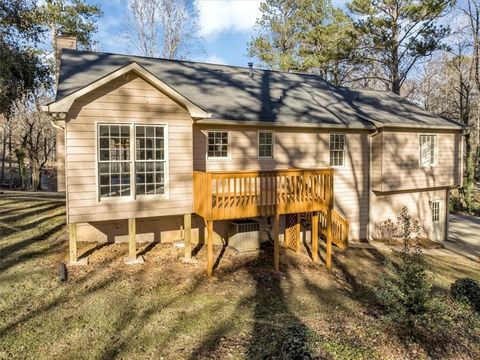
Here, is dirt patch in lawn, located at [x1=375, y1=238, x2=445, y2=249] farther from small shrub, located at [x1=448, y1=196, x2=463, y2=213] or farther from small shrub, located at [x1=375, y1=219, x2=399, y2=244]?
small shrub, located at [x1=448, y1=196, x2=463, y2=213]

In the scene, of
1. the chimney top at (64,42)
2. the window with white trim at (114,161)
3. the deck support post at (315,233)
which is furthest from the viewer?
the chimney top at (64,42)

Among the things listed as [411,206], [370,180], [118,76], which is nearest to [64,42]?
[118,76]

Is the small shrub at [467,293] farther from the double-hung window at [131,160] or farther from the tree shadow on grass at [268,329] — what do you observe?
the double-hung window at [131,160]

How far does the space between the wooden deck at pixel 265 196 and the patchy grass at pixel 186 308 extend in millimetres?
1003

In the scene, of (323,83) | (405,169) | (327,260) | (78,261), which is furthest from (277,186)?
(323,83)

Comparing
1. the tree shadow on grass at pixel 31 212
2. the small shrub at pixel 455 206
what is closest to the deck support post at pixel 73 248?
the tree shadow on grass at pixel 31 212

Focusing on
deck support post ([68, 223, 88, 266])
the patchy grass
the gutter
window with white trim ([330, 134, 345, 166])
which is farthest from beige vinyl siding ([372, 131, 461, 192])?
deck support post ([68, 223, 88, 266])

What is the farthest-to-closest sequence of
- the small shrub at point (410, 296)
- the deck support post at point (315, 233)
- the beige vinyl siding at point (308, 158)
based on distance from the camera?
the beige vinyl siding at point (308, 158) < the deck support post at point (315, 233) < the small shrub at point (410, 296)

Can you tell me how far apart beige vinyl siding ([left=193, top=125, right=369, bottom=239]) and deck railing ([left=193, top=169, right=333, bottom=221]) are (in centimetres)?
169

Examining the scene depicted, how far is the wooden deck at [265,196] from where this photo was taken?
972cm

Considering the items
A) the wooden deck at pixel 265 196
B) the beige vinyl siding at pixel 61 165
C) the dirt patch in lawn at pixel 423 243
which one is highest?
the beige vinyl siding at pixel 61 165

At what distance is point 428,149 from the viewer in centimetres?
1623

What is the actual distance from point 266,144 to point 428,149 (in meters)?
8.23

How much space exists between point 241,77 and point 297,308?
10964mm
